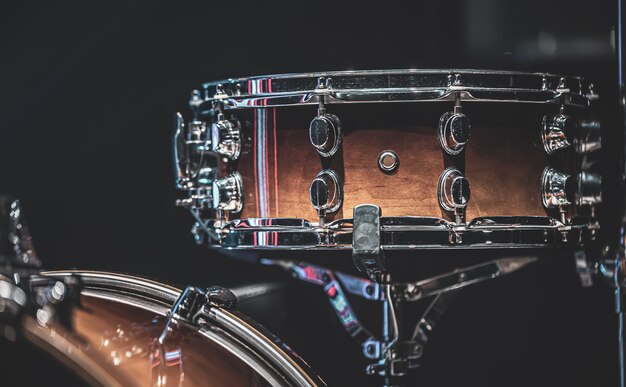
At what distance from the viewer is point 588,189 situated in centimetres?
109

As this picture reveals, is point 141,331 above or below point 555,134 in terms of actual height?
below

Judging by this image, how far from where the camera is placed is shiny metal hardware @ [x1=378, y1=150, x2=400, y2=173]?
98cm

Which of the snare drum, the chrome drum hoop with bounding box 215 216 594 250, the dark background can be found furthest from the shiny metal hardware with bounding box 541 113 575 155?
the dark background

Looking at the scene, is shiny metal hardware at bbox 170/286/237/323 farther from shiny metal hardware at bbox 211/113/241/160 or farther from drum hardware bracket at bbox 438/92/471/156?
drum hardware bracket at bbox 438/92/471/156

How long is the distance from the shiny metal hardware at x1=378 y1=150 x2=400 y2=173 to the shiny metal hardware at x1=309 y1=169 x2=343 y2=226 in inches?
2.6

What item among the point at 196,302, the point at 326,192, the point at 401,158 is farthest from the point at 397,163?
the point at 196,302

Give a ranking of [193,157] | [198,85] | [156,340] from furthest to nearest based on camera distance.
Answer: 1. [198,85]
2. [193,157]
3. [156,340]

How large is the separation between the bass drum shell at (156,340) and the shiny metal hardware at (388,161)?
0.94ft

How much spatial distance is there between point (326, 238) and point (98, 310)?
1.07 ft

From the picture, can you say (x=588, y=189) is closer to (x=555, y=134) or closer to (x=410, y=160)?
(x=555, y=134)

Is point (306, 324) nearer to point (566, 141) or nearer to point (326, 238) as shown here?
point (326, 238)

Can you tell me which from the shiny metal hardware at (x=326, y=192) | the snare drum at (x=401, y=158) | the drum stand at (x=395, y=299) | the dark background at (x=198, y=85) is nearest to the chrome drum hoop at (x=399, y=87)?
the snare drum at (x=401, y=158)

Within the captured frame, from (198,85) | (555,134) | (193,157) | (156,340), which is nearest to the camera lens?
(156,340)

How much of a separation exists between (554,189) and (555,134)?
0.08 meters
